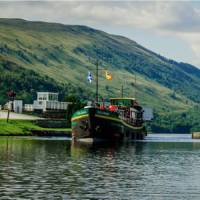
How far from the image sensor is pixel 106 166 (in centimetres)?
8281

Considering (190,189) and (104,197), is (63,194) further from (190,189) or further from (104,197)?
(190,189)

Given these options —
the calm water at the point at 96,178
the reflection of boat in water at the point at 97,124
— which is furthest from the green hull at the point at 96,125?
the calm water at the point at 96,178

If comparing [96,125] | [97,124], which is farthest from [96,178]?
[97,124]

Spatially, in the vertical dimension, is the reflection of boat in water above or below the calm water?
above

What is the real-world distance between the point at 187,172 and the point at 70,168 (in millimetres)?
11984

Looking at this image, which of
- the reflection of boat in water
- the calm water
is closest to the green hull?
the reflection of boat in water

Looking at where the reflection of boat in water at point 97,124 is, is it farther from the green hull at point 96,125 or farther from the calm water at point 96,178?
the calm water at point 96,178

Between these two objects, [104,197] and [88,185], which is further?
[88,185]

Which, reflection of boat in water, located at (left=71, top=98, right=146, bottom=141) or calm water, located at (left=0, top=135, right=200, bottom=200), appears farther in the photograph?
reflection of boat in water, located at (left=71, top=98, right=146, bottom=141)

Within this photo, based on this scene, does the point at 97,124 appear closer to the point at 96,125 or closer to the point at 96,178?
the point at 96,125

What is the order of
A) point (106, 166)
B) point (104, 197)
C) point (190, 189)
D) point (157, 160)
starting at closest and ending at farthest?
1. point (104, 197)
2. point (190, 189)
3. point (106, 166)
4. point (157, 160)

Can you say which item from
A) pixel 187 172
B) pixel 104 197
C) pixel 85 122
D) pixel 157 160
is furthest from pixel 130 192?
pixel 85 122

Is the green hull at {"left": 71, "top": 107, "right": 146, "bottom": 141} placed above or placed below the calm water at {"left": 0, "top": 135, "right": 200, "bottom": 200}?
above

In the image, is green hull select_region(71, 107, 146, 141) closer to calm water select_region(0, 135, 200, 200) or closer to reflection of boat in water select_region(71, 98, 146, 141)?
reflection of boat in water select_region(71, 98, 146, 141)
